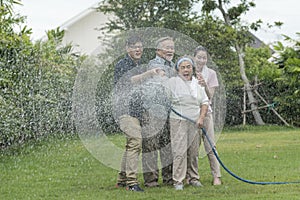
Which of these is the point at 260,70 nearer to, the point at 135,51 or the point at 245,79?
the point at 245,79

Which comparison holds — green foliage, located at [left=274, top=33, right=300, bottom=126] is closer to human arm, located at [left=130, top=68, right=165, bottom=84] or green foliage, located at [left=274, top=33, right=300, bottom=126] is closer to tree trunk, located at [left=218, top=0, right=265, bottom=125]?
tree trunk, located at [left=218, top=0, right=265, bottom=125]

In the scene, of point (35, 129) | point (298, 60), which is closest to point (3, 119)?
point (35, 129)

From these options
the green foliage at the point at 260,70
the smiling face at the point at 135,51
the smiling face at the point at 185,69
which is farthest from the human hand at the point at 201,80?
the green foliage at the point at 260,70

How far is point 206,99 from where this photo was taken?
6.68 metres

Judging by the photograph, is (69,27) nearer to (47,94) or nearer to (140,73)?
(47,94)

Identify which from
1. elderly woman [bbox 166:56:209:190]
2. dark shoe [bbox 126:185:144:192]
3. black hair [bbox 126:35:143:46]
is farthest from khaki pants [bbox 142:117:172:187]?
black hair [bbox 126:35:143:46]

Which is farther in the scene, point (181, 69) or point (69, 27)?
point (69, 27)

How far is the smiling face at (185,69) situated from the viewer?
6590mm

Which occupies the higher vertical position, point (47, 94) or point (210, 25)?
point (210, 25)

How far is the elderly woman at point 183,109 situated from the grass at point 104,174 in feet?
1.02

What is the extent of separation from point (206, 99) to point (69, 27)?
20.5 meters

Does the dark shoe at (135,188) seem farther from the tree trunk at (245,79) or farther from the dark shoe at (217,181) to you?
the tree trunk at (245,79)

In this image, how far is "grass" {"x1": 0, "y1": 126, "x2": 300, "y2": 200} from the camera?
6.12 m

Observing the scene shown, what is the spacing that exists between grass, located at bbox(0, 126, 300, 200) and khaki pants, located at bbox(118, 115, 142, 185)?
201mm
